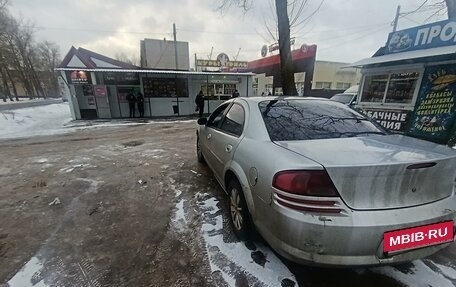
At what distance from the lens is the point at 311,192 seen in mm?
1594

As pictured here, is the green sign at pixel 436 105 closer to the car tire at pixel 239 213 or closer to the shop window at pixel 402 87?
the shop window at pixel 402 87

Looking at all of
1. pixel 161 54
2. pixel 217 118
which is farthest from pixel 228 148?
pixel 161 54

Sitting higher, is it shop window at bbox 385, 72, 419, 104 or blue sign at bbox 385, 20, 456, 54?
blue sign at bbox 385, 20, 456, 54

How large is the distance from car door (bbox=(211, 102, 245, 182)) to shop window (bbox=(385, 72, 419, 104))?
578 cm

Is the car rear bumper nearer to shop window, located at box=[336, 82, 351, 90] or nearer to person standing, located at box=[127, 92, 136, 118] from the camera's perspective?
person standing, located at box=[127, 92, 136, 118]

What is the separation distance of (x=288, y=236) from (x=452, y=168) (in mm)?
1270

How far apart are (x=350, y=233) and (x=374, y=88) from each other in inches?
294

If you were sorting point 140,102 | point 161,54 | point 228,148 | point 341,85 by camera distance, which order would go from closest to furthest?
point 228,148 < point 140,102 < point 161,54 < point 341,85

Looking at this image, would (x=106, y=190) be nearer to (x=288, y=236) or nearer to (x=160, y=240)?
(x=160, y=240)

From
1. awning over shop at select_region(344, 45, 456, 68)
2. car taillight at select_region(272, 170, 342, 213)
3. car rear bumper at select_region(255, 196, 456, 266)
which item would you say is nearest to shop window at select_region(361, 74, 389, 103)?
awning over shop at select_region(344, 45, 456, 68)

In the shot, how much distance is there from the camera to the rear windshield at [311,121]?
89.7 inches

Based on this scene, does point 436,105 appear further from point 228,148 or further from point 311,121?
point 228,148

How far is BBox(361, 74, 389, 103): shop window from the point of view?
284 inches

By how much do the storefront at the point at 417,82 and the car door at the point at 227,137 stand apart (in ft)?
17.2
